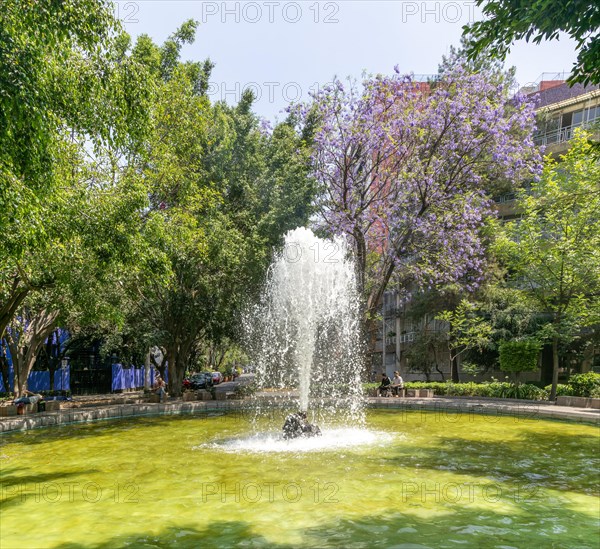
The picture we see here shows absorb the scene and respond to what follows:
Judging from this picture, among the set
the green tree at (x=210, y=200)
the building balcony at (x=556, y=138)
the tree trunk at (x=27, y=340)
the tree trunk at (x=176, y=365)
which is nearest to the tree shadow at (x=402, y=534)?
the green tree at (x=210, y=200)

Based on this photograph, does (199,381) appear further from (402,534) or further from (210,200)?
(402,534)

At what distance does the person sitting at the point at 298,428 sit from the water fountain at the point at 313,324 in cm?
134

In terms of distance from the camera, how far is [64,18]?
8.84 m

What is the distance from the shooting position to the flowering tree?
2258 centimetres

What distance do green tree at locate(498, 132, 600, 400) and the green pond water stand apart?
25.4 feet

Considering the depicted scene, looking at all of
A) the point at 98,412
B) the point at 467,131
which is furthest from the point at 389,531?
the point at 467,131

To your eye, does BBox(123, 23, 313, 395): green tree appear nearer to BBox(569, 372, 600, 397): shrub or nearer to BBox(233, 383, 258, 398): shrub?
BBox(233, 383, 258, 398): shrub

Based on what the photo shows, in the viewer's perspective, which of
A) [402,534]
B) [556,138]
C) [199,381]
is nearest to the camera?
[402,534]

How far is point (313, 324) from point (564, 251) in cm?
1084

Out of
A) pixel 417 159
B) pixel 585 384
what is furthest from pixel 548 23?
pixel 585 384

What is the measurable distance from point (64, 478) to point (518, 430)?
1228 cm

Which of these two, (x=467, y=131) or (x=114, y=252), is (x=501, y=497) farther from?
(x=467, y=131)

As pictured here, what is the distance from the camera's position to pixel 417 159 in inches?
931

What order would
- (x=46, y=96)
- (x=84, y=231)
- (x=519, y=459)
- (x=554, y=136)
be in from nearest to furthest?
1. (x=46, y=96)
2. (x=519, y=459)
3. (x=84, y=231)
4. (x=554, y=136)
